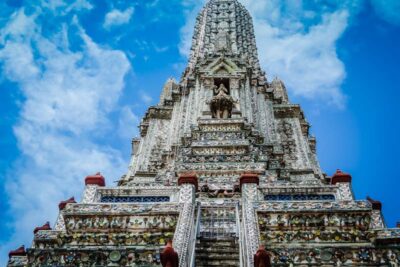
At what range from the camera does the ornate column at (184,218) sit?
30.1 ft

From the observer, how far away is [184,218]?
10711 millimetres

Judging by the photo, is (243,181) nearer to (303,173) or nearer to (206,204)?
(206,204)

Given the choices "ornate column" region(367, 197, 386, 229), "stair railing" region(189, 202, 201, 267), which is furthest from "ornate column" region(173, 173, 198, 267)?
"ornate column" region(367, 197, 386, 229)

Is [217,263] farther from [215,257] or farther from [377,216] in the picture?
[377,216]

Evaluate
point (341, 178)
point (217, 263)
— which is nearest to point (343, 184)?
point (341, 178)

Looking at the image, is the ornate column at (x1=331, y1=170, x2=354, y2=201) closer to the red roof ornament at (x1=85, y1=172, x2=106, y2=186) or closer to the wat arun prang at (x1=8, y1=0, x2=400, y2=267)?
the wat arun prang at (x1=8, y1=0, x2=400, y2=267)

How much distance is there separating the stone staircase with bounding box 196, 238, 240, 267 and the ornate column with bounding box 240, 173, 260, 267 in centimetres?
60

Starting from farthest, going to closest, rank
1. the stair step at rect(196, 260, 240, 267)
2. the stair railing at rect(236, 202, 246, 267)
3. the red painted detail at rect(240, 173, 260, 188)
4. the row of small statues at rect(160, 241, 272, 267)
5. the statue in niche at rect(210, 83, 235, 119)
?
1. the statue in niche at rect(210, 83, 235, 119)
2. the red painted detail at rect(240, 173, 260, 188)
3. the stair step at rect(196, 260, 240, 267)
4. the stair railing at rect(236, 202, 246, 267)
5. the row of small statues at rect(160, 241, 272, 267)

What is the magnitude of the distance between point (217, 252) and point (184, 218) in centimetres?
94

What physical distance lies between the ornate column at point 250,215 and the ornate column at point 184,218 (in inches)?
42.6

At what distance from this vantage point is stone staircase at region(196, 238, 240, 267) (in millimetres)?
10078

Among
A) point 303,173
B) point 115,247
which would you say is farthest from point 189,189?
point 303,173

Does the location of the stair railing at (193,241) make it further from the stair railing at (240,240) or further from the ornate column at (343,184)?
the ornate column at (343,184)

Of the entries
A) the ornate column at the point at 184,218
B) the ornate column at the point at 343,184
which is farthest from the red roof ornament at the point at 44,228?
the ornate column at the point at 343,184
